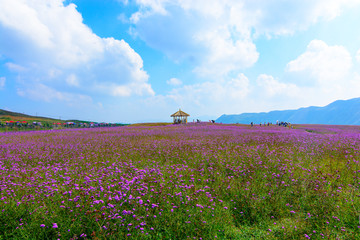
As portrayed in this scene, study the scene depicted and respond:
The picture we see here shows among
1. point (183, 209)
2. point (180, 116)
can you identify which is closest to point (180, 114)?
point (180, 116)

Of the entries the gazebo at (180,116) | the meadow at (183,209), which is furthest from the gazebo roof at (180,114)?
the meadow at (183,209)

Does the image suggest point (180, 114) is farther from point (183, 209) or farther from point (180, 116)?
point (183, 209)

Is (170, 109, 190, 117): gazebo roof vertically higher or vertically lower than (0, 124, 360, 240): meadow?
higher

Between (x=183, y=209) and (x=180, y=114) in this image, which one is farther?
(x=180, y=114)

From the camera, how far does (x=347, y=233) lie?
9.84 feet

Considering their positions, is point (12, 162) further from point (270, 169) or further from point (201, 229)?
point (270, 169)

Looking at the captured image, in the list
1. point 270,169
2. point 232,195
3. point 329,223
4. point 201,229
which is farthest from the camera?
point 270,169

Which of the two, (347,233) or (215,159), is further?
(215,159)

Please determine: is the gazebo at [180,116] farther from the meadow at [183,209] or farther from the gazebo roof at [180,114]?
the meadow at [183,209]

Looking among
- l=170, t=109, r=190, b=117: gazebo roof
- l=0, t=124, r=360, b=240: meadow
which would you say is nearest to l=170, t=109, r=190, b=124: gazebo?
l=170, t=109, r=190, b=117: gazebo roof

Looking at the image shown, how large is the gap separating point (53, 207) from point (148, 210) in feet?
6.15

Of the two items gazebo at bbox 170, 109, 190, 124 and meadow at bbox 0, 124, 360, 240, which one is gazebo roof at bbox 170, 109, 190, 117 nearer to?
gazebo at bbox 170, 109, 190, 124

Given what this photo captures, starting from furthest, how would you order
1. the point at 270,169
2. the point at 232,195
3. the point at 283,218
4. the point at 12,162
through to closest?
1. the point at 12,162
2. the point at 270,169
3. the point at 232,195
4. the point at 283,218

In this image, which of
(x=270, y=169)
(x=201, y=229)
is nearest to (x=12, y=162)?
(x=201, y=229)
